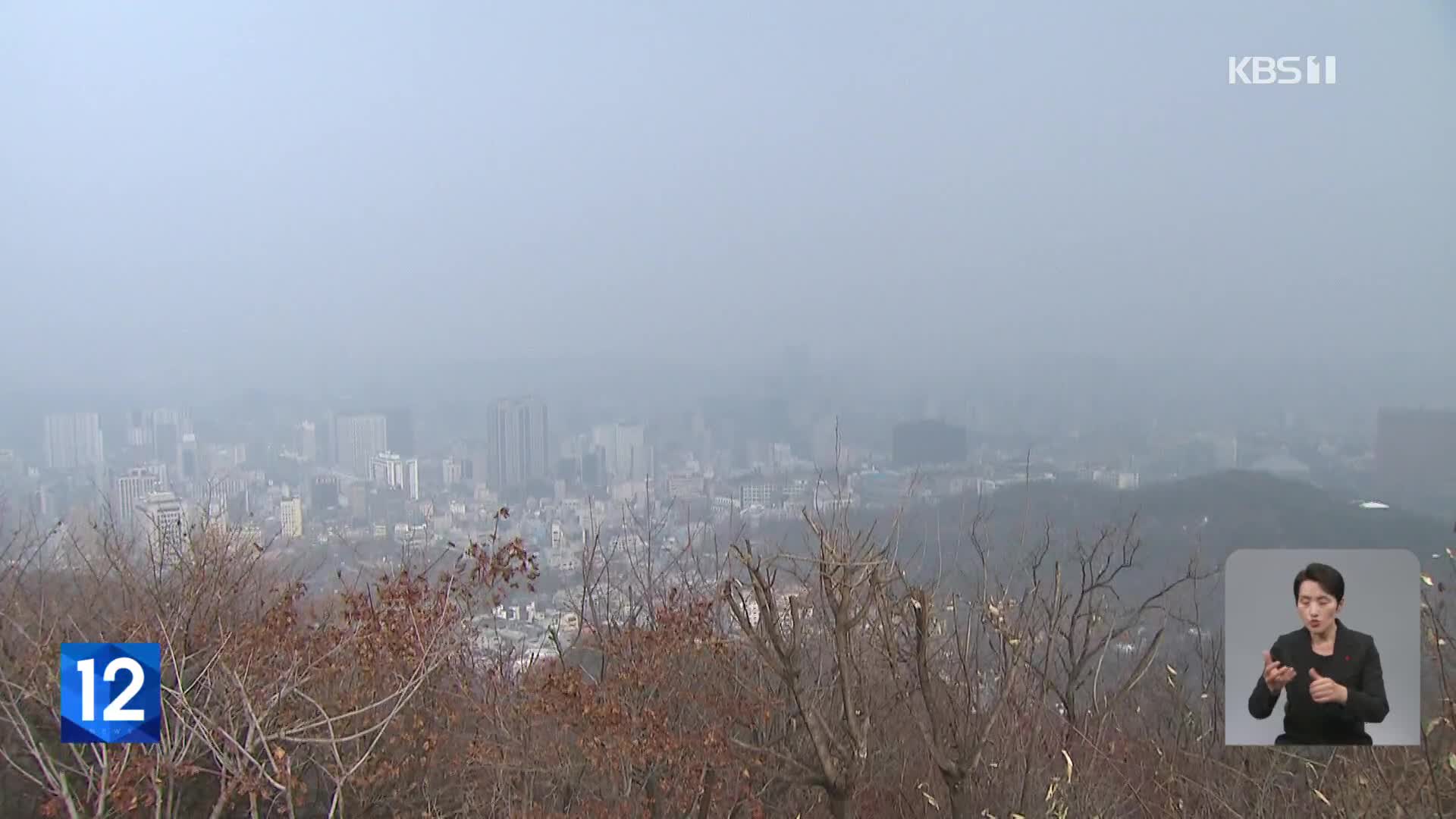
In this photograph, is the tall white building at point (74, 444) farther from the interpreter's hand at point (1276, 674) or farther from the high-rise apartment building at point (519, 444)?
the interpreter's hand at point (1276, 674)

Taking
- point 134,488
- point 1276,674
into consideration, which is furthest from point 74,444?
point 1276,674

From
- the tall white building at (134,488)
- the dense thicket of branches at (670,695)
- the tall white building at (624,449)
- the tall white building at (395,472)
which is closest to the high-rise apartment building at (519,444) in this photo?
the tall white building at (624,449)

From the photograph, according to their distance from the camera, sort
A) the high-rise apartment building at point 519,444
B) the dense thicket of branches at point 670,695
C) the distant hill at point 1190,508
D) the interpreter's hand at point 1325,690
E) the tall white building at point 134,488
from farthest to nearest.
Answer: the high-rise apartment building at point 519,444 < the tall white building at point 134,488 < the distant hill at point 1190,508 < the dense thicket of branches at point 670,695 < the interpreter's hand at point 1325,690

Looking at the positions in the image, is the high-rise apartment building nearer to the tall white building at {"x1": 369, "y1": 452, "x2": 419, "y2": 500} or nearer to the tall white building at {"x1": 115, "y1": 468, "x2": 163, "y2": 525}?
the tall white building at {"x1": 369, "y1": 452, "x2": 419, "y2": 500}

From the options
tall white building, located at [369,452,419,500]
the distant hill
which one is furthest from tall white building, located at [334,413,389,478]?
the distant hill

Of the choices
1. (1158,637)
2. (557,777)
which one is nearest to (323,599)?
(557,777)
